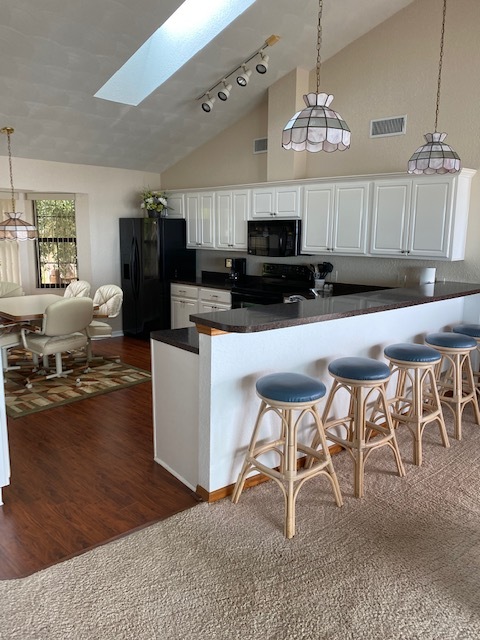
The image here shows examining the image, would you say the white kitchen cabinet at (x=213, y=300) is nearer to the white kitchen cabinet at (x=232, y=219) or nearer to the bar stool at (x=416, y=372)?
the white kitchen cabinet at (x=232, y=219)

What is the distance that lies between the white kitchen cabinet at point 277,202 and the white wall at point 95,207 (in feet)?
7.36

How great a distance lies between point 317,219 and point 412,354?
94.1 inches

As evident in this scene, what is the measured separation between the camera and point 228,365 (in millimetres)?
2707

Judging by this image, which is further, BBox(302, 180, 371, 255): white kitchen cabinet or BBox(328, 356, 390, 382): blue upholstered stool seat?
BBox(302, 180, 371, 255): white kitchen cabinet

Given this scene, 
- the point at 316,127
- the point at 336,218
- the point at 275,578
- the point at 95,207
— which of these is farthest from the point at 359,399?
the point at 95,207

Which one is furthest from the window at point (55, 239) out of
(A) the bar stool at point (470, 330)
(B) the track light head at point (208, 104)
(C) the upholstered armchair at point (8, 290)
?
(A) the bar stool at point (470, 330)

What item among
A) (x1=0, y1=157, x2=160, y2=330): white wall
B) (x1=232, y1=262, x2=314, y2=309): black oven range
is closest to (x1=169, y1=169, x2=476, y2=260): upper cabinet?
(x1=232, y1=262, x2=314, y2=309): black oven range

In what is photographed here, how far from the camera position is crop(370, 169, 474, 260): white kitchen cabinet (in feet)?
14.1

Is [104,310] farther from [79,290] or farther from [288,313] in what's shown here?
[288,313]

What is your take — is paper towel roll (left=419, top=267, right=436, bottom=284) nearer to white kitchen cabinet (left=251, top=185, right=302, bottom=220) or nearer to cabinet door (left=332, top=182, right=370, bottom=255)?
cabinet door (left=332, top=182, right=370, bottom=255)

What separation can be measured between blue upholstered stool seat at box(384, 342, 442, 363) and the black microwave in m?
2.35

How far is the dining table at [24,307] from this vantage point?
181 inches

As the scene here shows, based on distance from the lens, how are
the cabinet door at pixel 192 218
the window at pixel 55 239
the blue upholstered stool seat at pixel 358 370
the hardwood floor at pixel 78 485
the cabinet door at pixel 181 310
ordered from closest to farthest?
the hardwood floor at pixel 78 485 → the blue upholstered stool seat at pixel 358 370 → the cabinet door at pixel 181 310 → the cabinet door at pixel 192 218 → the window at pixel 55 239

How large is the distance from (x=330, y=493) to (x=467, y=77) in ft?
12.6
